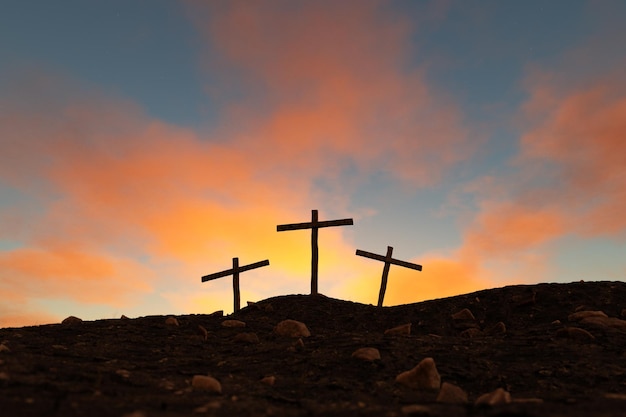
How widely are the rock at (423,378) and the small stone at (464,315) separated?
16.9 feet

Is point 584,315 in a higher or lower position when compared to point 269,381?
higher

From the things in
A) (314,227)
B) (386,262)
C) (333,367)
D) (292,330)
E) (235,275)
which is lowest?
(333,367)

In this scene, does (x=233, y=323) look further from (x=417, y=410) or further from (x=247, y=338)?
(x=417, y=410)

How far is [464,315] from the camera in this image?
9.93m

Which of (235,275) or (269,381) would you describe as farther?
(235,275)

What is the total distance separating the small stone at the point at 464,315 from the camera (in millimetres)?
9875

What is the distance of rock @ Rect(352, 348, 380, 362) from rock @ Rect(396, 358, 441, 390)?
2.83ft

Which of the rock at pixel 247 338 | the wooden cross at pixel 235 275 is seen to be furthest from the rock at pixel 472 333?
the wooden cross at pixel 235 275

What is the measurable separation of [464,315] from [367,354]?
15.2 ft

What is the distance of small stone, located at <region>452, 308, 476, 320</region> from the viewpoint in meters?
9.88

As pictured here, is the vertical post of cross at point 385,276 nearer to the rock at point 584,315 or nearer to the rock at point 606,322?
the rock at point 584,315

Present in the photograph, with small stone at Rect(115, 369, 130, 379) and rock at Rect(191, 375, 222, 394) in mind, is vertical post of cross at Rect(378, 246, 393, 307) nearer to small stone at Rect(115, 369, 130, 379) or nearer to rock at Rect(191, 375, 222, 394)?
small stone at Rect(115, 369, 130, 379)

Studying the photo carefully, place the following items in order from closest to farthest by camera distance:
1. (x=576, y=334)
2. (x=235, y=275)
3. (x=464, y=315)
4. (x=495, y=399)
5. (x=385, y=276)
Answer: (x=495, y=399) < (x=576, y=334) < (x=464, y=315) < (x=385, y=276) < (x=235, y=275)

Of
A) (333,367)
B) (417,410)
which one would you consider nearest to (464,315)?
(333,367)
